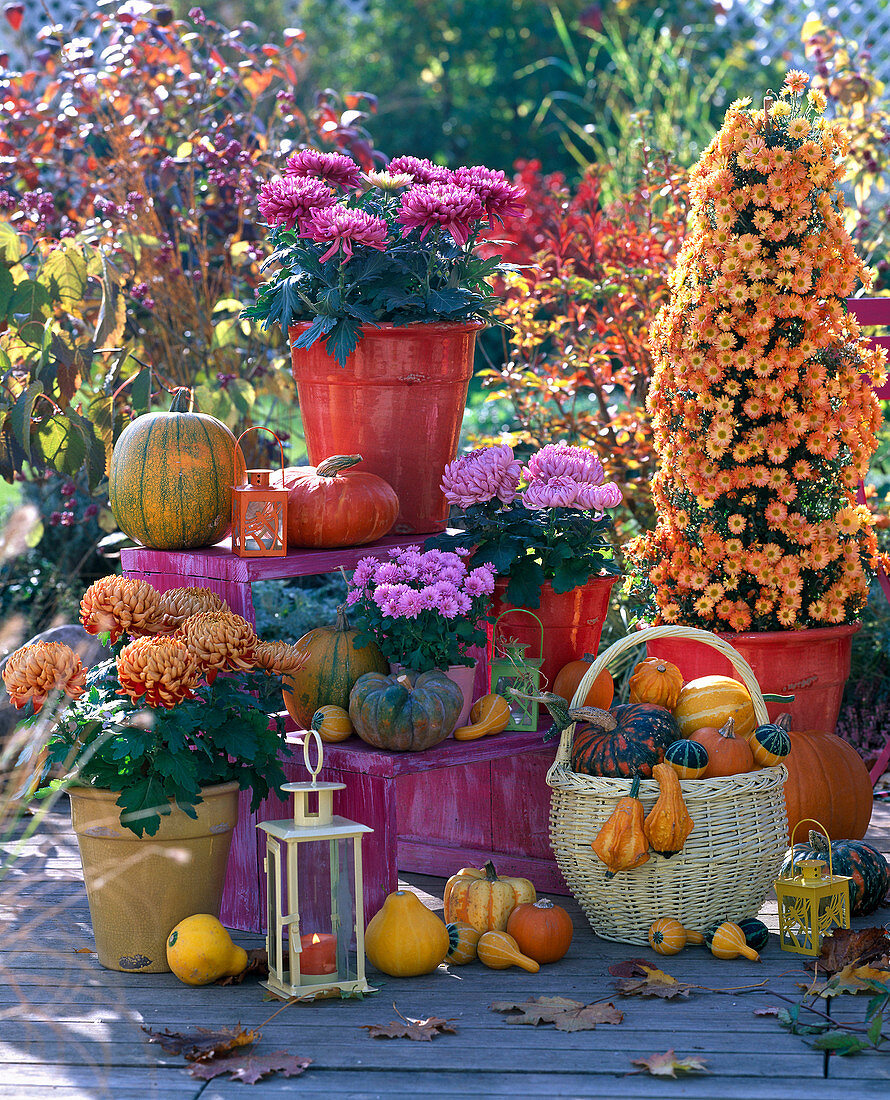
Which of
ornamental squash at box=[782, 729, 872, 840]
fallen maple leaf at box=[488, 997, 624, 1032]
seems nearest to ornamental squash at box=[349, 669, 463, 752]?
fallen maple leaf at box=[488, 997, 624, 1032]

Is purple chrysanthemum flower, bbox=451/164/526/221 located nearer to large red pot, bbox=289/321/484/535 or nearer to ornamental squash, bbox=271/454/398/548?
large red pot, bbox=289/321/484/535

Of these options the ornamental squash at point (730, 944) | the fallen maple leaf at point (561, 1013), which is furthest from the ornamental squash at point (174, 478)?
the ornamental squash at point (730, 944)

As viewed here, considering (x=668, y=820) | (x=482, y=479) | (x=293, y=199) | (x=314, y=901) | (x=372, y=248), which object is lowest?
(x=314, y=901)

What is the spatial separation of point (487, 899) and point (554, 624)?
723 mm

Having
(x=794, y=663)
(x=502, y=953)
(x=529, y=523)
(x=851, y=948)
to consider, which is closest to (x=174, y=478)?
(x=529, y=523)

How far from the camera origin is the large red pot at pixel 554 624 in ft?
10.4

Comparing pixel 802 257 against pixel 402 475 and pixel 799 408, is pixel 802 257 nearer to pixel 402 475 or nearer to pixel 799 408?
pixel 799 408

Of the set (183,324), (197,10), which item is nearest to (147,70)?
(197,10)

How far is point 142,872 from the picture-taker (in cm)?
258

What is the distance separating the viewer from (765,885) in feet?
9.09

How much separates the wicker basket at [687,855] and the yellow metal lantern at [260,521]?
757 mm

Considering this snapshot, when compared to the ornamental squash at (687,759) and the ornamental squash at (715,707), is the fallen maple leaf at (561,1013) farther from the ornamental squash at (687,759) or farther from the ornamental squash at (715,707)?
the ornamental squash at (715,707)

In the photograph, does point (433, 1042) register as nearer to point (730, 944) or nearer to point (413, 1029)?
point (413, 1029)

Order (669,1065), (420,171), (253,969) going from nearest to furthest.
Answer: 1. (669,1065)
2. (253,969)
3. (420,171)
